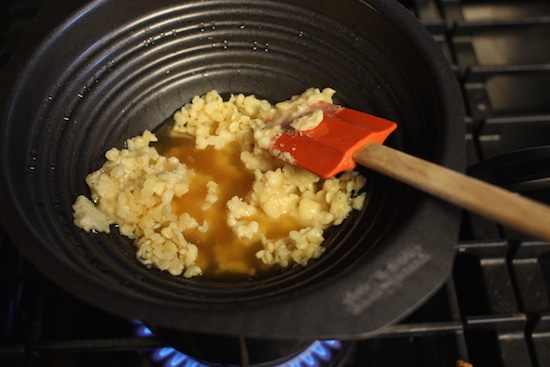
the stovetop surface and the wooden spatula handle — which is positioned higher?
the wooden spatula handle

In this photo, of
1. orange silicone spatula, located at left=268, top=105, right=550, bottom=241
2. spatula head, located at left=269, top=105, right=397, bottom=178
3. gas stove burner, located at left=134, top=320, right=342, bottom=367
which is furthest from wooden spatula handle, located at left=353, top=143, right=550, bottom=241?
gas stove burner, located at left=134, top=320, right=342, bottom=367

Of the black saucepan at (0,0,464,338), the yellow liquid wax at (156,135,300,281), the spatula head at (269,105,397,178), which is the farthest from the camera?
the yellow liquid wax at (156,135,300,281)

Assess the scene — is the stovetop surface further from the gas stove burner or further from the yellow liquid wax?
the yellow liquid wax

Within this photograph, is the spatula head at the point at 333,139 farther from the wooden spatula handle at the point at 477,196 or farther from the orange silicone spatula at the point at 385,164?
the wooden spatula handle at the point at 477,196

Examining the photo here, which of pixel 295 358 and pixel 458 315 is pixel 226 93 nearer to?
pixel 295 358

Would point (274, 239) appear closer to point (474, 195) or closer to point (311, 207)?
point (311, 207)

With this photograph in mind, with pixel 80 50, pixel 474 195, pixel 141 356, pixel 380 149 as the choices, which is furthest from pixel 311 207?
pixel 80 50

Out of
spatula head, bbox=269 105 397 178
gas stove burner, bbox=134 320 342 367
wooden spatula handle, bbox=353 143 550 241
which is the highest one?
spatula head, bbox=269 105 397 178
